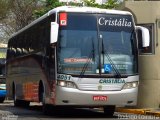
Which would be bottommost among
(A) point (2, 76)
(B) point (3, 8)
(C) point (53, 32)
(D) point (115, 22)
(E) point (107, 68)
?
(A) point (2, 76)

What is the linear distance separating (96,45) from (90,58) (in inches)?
20.4

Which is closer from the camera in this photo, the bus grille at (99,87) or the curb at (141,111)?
the bus grille at (99,87)

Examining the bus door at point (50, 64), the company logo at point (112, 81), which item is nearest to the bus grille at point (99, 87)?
the company logo at point (112, 81)

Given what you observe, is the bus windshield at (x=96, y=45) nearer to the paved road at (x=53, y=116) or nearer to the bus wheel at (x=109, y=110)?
the paved road at (x=53, y=116)

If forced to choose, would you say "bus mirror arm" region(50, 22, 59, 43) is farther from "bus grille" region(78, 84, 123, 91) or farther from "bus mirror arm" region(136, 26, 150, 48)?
"bus mirror arm" region(136, 26, 150, 48)

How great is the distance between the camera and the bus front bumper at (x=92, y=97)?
16422mm

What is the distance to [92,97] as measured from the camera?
16547 mm

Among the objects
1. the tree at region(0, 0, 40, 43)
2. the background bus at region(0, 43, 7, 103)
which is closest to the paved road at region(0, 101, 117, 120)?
the background bus at region(0, 43, 7, 103)

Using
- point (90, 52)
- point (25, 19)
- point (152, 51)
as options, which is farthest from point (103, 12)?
point (25, 19)

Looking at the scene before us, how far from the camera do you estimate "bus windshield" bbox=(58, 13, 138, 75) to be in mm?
16641

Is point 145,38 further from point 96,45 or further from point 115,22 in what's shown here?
point 96,45

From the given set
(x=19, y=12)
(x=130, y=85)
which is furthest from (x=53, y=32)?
(x=19, y=12)

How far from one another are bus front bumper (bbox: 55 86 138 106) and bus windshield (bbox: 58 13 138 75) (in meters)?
0.62

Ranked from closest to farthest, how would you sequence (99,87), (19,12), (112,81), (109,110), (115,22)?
(99,87)
(112,81)
(115,22)
(109,110)
(19,12)
